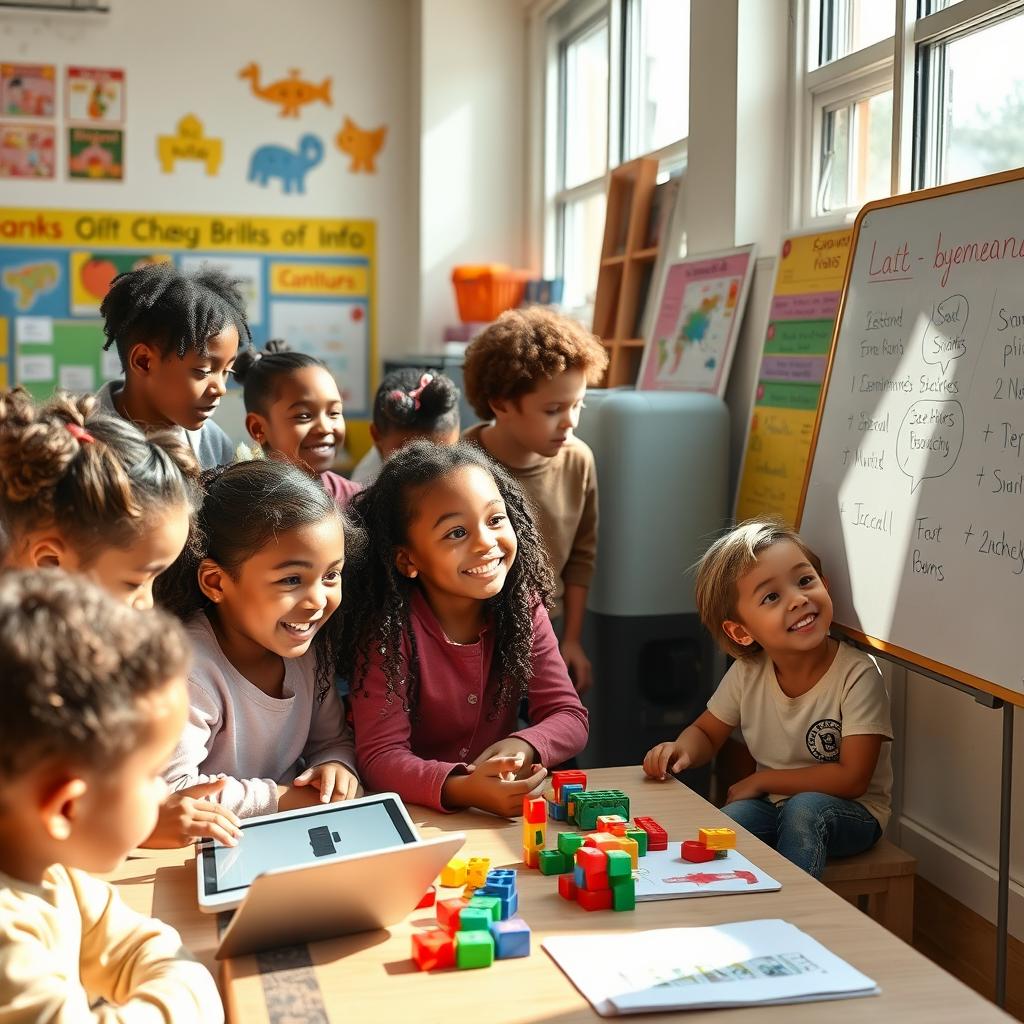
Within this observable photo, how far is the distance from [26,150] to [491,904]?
177 inches

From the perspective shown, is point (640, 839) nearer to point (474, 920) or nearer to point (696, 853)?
point (696, 853)

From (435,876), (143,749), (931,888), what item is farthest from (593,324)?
(143,749)

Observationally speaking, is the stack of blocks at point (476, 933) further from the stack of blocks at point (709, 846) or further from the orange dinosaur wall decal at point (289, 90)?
the orange dinosaur wall decal at point (289, 90)

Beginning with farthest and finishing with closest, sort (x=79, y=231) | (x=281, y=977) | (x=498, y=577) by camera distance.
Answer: (x=79, y=231)
(x=498, y=577)
(x=281, y=977)

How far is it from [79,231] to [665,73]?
2.47 m

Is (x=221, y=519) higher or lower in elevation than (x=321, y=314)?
lower

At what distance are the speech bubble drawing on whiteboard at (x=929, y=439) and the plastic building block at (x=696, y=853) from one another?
0.85 meters

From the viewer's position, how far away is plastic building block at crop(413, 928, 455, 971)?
1.13m

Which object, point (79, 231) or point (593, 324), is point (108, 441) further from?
point (79, 231)

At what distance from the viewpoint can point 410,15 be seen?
5.14 metres

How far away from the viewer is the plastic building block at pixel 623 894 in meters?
1.26

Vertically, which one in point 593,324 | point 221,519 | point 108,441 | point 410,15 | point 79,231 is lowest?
point 221,519

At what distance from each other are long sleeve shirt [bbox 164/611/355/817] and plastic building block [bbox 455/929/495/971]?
0.51m

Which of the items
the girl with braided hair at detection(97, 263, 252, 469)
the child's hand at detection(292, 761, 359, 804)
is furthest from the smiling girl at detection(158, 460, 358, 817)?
the girl with braided hair at detection(97, 263, 252, 469)
